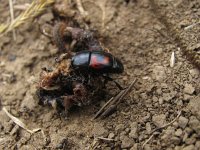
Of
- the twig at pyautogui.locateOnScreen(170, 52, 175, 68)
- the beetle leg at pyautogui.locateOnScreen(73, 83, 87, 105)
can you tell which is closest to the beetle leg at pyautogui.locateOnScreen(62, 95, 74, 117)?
the beetle leg at pyautogui.locateOnScreen(73, 83, 87, 105)

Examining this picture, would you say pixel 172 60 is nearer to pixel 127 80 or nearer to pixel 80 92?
pixel 127 80

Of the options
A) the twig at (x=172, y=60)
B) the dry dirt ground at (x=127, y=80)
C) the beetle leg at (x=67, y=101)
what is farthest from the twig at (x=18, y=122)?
the twig at (x=172, y=60)

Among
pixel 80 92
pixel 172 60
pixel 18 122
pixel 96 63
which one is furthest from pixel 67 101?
pixel 172 60

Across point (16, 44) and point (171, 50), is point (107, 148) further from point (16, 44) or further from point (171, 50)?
point (16, 44)

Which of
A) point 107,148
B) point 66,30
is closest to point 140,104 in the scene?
point 107,148

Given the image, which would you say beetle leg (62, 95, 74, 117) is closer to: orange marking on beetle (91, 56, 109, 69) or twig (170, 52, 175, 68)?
orange marking on beetle (91, 56, 109, 69)

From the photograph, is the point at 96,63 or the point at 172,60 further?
the point at 172,60
